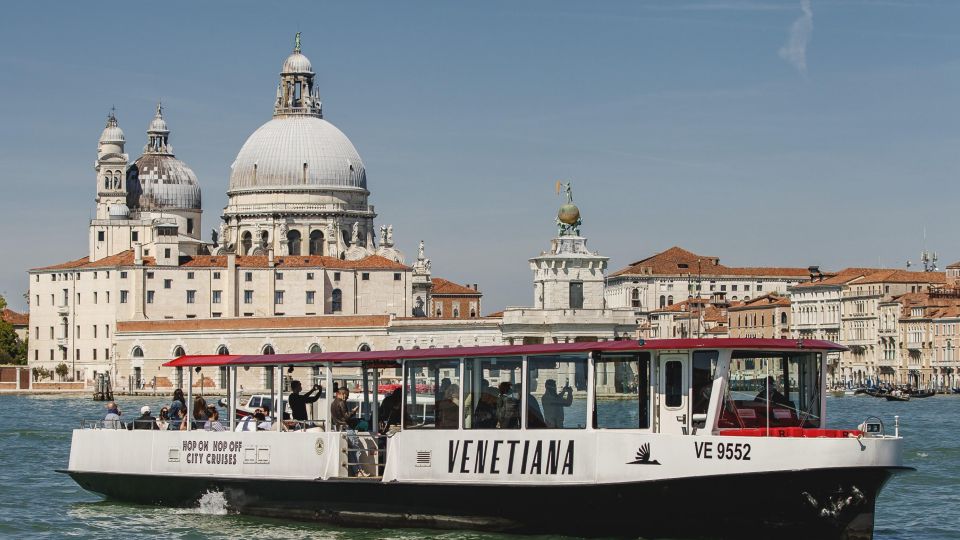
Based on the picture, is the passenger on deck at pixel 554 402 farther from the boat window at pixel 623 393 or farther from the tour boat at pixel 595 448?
the boat window at pixel 623 393

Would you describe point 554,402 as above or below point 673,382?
below

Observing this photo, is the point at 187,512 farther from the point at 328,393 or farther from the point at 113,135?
the point at 113,135

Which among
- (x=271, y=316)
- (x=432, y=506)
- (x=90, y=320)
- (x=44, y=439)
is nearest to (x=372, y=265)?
(x=271, y=316)

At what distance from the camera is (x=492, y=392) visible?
56.9 ft

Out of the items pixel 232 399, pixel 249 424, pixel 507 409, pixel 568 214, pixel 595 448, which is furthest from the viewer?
pixel 568 214

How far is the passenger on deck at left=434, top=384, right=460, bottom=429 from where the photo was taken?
17.5m

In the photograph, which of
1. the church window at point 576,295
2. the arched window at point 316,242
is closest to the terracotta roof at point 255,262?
the arched window at point 316,242

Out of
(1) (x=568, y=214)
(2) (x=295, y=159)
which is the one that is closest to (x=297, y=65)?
(2) (x=295, y=159)

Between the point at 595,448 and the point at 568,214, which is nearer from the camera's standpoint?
the point at 595,448

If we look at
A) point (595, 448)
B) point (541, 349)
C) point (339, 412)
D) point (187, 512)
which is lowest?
point (187, 512)

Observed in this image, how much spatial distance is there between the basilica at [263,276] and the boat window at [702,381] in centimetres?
5538

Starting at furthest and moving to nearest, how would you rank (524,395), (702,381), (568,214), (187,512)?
1. (568,214)
2. (187,512)
3. (524,395)
4. (702,381)

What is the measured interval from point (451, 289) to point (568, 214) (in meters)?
33.3

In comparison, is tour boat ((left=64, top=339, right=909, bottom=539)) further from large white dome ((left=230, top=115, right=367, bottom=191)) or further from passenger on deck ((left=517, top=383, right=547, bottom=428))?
large white dome ((left=230, top=115, right=367, bottom=191))
